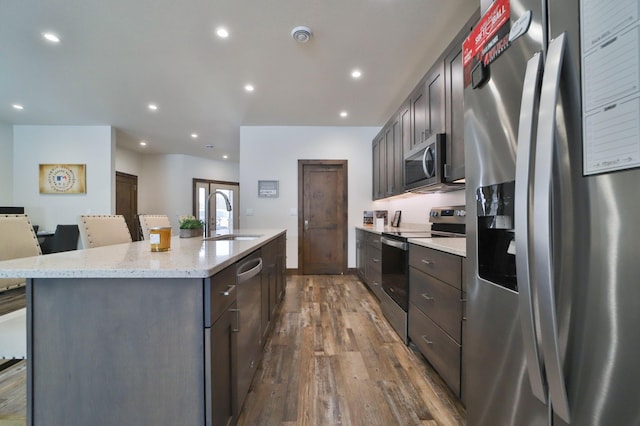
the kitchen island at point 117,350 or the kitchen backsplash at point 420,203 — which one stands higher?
the kitchen backsplash at point 420,203

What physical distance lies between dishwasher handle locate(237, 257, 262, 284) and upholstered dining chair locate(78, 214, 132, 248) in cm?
129

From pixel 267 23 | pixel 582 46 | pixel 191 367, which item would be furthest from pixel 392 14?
pixel 191 367

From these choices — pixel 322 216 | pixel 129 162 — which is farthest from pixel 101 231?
pixel 129 162

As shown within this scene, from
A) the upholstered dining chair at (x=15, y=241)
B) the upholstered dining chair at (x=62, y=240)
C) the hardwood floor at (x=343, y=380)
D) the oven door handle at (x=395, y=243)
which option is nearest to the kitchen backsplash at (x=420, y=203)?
the oven door handle at (x=395, y=243)

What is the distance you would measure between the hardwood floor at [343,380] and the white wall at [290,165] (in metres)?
Answer: 2.25

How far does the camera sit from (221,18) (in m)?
2.11

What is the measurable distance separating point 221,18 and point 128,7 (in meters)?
0.72

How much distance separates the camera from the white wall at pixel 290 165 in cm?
458

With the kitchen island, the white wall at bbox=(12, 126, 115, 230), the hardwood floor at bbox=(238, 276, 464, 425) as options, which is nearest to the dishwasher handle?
the kitchen island

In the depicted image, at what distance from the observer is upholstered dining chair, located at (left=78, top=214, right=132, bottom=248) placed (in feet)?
6.23

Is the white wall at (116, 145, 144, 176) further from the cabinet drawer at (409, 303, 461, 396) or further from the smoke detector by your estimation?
the cabinet drawer at (409, 303, 461, 396)

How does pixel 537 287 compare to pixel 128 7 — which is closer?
pixel 537 287

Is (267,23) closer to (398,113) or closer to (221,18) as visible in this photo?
(221,18)

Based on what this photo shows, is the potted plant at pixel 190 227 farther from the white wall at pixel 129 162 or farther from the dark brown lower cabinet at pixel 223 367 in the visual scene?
→ the white wall at pixel 129 162
